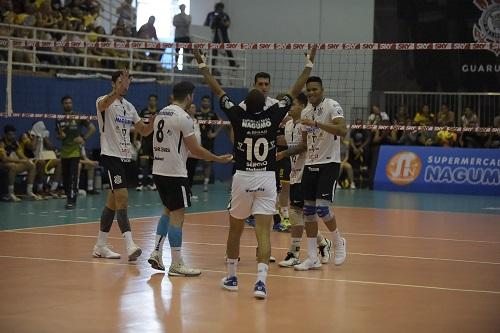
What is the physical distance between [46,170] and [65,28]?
4.93 m

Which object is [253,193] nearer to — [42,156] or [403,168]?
[42,156]

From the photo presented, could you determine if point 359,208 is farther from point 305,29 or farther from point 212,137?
point 305,29

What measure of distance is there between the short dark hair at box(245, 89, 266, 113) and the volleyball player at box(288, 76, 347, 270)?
186cm

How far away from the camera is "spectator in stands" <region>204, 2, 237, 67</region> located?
100 ft

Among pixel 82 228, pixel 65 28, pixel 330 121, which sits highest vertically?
pixel 65 28

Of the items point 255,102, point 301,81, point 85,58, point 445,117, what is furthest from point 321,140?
point 445,117

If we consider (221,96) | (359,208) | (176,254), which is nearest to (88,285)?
(176,254)

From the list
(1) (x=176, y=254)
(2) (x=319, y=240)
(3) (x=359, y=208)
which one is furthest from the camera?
(3) (x=359, y=208)

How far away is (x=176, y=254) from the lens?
10477 mm

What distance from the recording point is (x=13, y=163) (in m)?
20.3

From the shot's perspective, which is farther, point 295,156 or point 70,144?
point 70,144

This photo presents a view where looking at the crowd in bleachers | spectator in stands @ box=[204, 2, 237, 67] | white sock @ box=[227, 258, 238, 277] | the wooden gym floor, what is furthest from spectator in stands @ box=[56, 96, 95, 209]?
spectator in stands @ box=[204, 2, 237, 67]

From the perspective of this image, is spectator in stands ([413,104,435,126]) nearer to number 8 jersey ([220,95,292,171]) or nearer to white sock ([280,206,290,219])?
white sock ([280,206,290,219])

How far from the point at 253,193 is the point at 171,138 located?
165 cm
